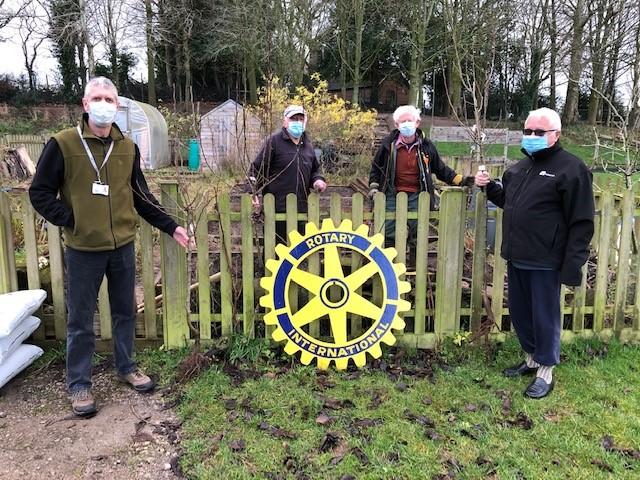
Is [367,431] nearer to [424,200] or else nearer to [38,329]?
[424,200]

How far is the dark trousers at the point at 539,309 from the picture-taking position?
364cm

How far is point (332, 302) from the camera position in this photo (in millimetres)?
4145

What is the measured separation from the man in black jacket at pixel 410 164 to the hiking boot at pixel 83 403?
2.72 m

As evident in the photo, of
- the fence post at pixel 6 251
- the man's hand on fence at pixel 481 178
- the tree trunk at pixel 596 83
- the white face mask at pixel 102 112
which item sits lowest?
the fence post at pixel 6 251

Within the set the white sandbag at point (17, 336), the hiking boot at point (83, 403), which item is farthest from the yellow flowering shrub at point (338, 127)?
the hiking boot at point (83, 403)

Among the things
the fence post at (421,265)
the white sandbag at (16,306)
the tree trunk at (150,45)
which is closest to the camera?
the white sandbag at (16,306)

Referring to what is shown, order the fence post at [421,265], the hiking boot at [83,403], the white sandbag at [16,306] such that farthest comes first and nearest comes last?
1. the fence post at [421,265]
2. the white sandbag at [16,306]
3. the hiking boot at [83,403]

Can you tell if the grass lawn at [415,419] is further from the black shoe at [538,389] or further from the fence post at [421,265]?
the fence post at [421,265]

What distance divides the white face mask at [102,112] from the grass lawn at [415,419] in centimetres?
177

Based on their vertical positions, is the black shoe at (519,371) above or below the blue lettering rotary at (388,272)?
below

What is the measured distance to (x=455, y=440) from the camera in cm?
313

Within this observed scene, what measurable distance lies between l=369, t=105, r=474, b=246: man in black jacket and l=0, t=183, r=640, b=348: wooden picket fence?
2.21 ft

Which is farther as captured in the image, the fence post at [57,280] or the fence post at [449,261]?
the fence post at [449,261]

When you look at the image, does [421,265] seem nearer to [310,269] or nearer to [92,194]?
[310,269]
